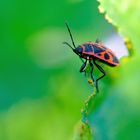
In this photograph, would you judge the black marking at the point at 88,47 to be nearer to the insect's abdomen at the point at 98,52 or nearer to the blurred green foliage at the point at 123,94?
the insect's abdomen at the point at 98,52

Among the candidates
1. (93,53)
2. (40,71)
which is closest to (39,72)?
(40,71)

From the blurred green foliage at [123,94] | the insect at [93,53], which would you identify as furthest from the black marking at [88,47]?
the blurred green foliage at [123,94]

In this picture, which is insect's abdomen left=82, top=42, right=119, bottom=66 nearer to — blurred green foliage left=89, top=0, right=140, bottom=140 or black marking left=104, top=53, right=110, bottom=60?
black marking left=104, top=53, right=110, bottom=60

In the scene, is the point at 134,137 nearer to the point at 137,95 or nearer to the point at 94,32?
the point at 137,95

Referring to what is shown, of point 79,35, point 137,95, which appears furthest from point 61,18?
point 137,95

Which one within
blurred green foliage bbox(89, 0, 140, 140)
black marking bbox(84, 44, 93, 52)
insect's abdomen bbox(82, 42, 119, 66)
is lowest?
blurred green foliage bbox(89, 0, 140, 140)

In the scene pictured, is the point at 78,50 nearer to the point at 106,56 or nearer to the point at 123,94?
the point at 106,56

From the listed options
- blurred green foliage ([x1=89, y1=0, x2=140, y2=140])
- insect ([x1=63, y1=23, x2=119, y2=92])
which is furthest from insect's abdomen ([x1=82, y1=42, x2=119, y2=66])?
blurred green foliage ([x1=89, y1=0, x2=140, y2=140])

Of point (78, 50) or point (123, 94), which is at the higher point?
point (78, 50)
